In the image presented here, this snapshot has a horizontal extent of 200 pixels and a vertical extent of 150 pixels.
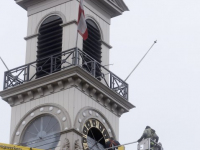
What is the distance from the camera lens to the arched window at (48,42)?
5322 cm

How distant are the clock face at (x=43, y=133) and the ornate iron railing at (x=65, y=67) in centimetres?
202

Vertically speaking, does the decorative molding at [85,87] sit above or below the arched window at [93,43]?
below

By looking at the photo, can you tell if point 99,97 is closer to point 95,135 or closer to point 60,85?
point 95,135

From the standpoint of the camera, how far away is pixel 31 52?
179 ft

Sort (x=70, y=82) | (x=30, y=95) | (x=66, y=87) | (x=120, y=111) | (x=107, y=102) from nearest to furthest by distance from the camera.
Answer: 1. (x=70, y=82)
2. (x=66, y=87)
3. (x=30, y=95)
4. (x=107, y=102)
5. (x=120, y=111)

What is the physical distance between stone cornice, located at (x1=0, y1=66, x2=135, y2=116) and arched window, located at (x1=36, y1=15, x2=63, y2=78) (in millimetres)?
798

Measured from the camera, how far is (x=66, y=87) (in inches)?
2046

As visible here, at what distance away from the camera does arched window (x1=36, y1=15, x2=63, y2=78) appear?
53.2 metres

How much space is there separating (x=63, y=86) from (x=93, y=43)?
3.65 meters

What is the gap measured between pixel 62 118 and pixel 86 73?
2.20 m

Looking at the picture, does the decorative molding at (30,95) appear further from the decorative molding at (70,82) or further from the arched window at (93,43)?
the arched window at (93,43)

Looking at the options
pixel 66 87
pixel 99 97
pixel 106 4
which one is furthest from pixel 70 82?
pixel 106 4

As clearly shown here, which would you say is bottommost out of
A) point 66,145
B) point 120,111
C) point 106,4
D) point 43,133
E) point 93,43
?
point 66,145

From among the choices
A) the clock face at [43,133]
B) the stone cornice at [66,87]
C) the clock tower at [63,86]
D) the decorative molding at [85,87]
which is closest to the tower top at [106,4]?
the clock tower at [63,86]
